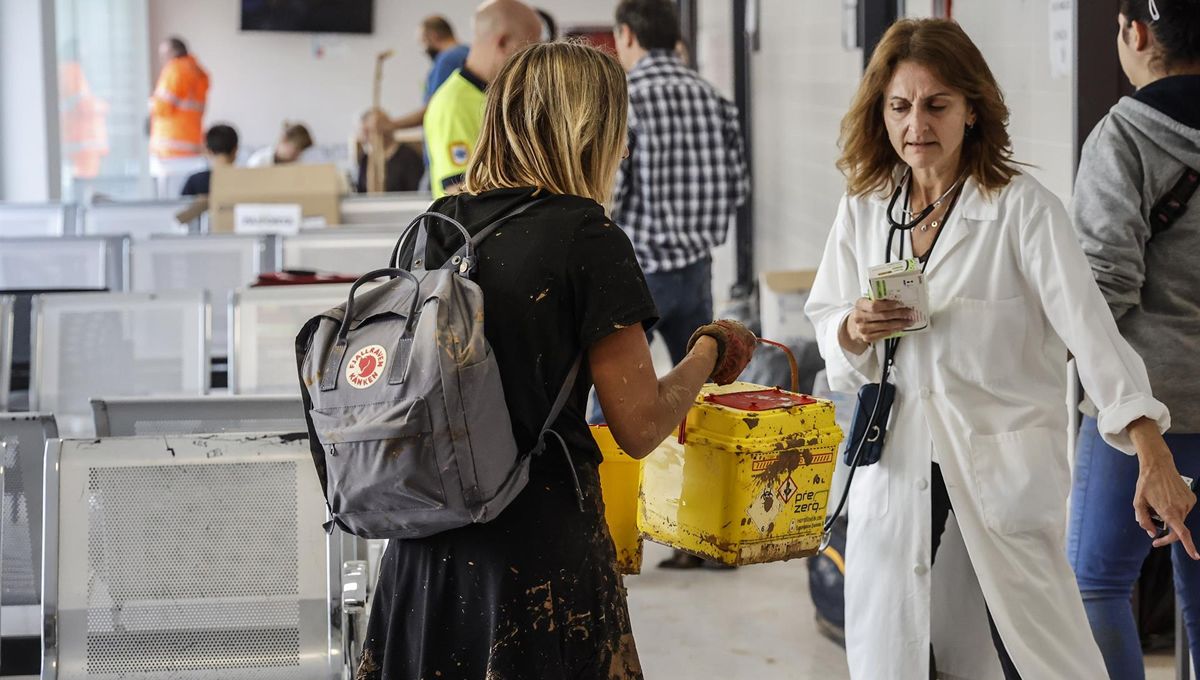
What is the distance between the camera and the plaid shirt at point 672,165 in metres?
4.96

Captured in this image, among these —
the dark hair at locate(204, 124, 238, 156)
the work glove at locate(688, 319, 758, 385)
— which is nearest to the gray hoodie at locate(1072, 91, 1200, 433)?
the work glove at locate(688, 319, 758, 385)

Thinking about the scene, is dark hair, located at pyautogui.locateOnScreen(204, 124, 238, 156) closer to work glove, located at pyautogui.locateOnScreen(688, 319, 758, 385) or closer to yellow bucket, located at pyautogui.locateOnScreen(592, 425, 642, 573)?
yellow bucket, located at pyautogui.locateOnScreen(592, 425, 642, 573)

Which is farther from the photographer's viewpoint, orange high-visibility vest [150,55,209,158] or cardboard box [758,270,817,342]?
orange high-visibility vest [150,55,209,158]

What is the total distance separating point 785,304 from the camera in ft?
16.5

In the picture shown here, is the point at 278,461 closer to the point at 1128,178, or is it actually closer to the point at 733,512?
the point at 733,512

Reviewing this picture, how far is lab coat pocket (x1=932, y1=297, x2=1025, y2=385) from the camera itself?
233 centimetres

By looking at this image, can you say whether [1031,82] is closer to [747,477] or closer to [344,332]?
[747,477]

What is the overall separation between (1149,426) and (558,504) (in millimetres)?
1019

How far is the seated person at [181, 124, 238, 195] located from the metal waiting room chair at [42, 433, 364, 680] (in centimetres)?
654

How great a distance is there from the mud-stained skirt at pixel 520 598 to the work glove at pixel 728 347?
0.23 metres

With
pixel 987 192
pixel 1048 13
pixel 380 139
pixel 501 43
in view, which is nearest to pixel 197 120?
pixel 380 139

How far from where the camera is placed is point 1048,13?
3.73 meters

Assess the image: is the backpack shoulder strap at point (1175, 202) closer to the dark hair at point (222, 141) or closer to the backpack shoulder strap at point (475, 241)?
the backpack shoulder strap at point (475, 241)

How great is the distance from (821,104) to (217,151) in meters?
4.13
